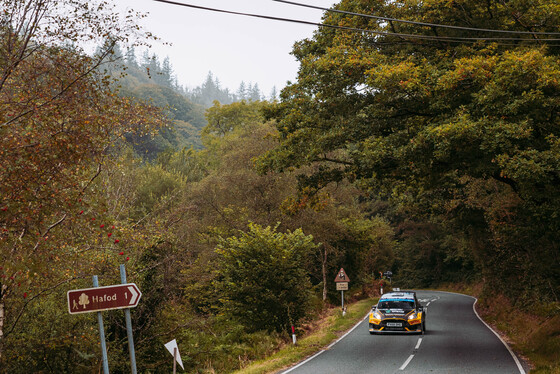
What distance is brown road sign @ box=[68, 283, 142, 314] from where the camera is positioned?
307 inches

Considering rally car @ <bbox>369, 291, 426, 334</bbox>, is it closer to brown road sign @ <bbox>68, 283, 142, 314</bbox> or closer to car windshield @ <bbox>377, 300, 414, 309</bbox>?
car windshield @ <bbox>377, 300, 414, 309</bbox>

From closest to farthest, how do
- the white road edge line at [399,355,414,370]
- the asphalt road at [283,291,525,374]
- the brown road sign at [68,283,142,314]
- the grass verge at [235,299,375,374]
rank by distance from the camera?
the brown road sign at [68,283,142,314]
the asphalt road at [283,291,525,374]
the white road edge line at [399,355,414,370]
the grass verge at [235,299,375,374]

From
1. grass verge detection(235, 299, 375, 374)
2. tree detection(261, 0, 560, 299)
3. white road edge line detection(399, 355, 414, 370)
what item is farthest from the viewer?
grass verge detection(235, 299, 375, 374)

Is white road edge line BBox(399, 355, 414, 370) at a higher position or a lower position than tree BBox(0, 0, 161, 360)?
lower

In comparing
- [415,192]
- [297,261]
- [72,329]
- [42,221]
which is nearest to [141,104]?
[42,221]

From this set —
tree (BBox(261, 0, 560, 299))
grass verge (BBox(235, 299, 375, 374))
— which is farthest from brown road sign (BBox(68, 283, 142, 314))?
tree (BBox(261, 0, 560, 299))

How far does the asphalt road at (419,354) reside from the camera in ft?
43.8

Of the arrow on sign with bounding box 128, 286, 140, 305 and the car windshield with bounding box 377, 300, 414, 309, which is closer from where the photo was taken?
the arrow on sign with bounding box 128, 286, 140, 305

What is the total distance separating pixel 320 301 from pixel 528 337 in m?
16.8

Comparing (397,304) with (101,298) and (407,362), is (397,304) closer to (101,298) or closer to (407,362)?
(407,362)

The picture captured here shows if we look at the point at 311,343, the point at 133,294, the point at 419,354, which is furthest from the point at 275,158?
the point at 133,294

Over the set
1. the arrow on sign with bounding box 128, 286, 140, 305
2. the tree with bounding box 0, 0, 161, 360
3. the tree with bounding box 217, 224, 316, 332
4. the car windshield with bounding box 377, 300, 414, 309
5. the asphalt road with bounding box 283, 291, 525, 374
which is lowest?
the asphalt road with bounding box 283, 291, 525, 374

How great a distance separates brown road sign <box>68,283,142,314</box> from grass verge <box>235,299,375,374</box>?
6.72 metres

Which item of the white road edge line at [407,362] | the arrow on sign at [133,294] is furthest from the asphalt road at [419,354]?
the arrow on sign at [133,294]
